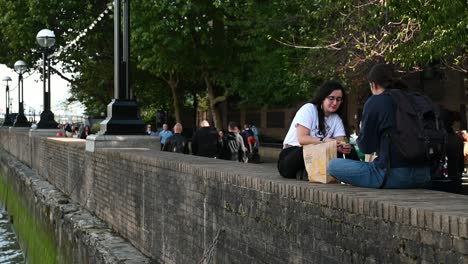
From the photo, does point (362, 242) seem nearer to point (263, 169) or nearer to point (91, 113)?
point (263, 169)

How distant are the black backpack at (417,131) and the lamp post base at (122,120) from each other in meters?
7.55

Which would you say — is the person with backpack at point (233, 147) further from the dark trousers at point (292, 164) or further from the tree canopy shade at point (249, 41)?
the dark trousers at point (292, 164)

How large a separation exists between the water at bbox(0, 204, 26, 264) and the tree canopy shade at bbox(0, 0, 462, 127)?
846cm

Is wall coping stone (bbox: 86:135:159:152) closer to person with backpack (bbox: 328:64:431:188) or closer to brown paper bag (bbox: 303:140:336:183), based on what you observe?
brown paper bag (bbox: 303:140:336:183)

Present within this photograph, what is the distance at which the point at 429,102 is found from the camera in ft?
13.6

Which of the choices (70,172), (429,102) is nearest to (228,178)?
(429,102)

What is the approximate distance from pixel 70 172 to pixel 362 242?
9999mm

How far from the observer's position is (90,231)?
8844mm

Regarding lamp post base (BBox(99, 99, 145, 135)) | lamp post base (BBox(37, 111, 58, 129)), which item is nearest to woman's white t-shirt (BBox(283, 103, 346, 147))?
lamp post base (BBox(99, 99, 145, 135))

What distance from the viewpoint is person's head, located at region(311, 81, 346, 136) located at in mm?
5246

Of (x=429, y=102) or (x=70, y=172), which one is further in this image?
(x=70, y=172)

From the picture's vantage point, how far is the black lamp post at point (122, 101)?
36.4 feet

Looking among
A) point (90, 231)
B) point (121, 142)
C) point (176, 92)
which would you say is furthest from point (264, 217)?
point (176, 92)

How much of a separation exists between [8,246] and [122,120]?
9215 millimetres
